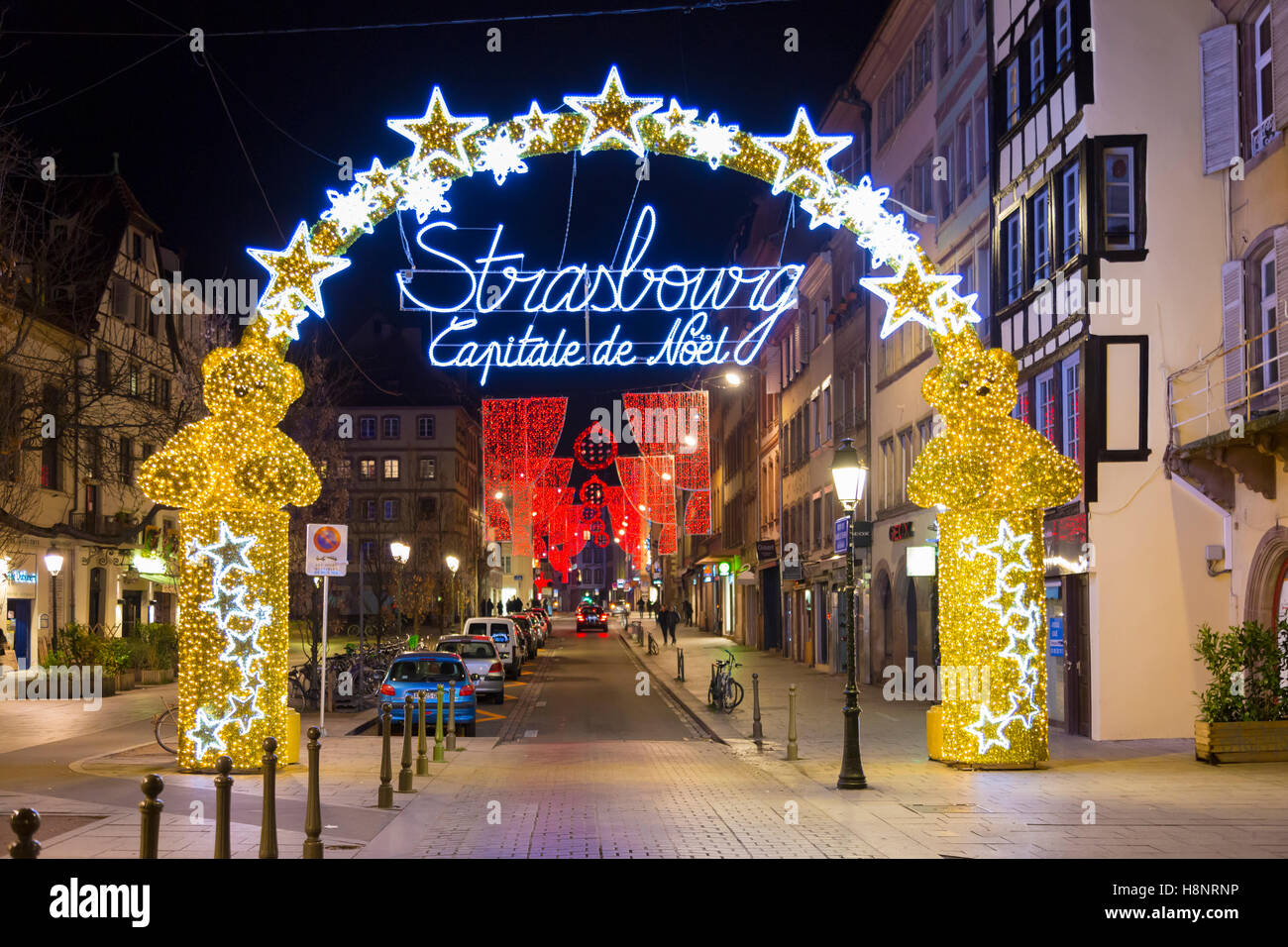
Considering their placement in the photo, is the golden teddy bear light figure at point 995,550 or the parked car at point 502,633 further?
the parked car at point 502,633

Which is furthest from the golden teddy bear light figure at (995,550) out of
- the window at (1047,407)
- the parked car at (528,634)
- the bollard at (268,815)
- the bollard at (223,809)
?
the parked car at (528,634)

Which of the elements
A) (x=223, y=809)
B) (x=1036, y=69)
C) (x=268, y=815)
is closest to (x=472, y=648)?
(x=1036, y=69)

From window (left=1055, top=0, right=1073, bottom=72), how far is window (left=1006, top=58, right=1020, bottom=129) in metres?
1.95

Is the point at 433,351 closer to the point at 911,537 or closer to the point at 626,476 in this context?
the point at 911,537

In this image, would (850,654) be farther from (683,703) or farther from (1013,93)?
(683,703)

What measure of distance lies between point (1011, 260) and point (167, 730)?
16.1m

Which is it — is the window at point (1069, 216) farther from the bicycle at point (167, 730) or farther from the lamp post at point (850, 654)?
the bicycle at point (167, 730)

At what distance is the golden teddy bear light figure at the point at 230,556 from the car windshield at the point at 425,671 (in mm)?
7998

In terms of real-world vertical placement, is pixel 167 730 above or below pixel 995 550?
below

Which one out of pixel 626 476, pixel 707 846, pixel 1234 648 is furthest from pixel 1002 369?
pixel 626 476

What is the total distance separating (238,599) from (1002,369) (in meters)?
9.30

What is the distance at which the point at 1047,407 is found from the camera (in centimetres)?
2350

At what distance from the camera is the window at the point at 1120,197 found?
21297mm

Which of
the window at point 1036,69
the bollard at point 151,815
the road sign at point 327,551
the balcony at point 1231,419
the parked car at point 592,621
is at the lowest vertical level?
the parked car at point 592,621
